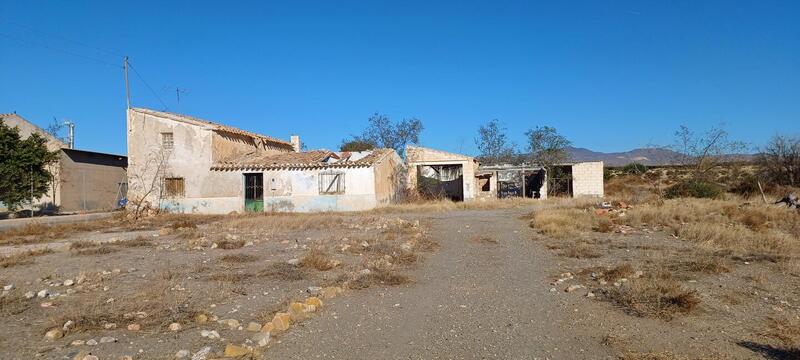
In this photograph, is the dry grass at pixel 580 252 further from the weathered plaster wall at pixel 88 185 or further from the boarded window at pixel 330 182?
the weathered plaster wall at pixel 88 185

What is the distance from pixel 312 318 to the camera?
6102mm

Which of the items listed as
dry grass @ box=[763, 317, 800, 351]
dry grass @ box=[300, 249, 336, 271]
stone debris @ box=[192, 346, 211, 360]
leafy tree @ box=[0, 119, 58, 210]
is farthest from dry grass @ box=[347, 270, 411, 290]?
leafy tree @ box=[0, 119, 58, 210]

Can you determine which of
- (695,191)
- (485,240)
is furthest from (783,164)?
(485,240)

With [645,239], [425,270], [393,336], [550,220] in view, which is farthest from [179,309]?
[550,220]

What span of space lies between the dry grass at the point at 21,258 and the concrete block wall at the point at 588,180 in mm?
28859

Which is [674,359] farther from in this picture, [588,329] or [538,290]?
[538,290]

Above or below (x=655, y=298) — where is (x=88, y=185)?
above

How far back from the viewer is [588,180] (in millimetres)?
33656

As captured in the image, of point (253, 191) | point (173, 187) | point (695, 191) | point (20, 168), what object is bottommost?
point (695, 191)

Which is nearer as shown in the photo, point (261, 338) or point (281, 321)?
point (261, 338)

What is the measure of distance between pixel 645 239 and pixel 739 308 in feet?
24.9

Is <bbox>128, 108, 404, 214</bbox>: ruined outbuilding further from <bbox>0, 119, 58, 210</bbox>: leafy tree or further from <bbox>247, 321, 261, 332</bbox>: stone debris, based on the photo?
<bbox>247, 321, 261, 332</bbox>: stone debris

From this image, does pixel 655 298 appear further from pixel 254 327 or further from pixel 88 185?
pixel 88 185

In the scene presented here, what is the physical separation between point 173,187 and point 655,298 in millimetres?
26101
